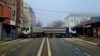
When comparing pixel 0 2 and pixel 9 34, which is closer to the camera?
pixel 0 2

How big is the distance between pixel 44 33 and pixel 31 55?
54613 mm

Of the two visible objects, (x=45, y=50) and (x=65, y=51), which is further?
(x=45, y=50)

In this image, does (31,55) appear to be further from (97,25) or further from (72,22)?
(72,22)

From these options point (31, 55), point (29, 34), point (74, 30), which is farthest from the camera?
point (74, 30)

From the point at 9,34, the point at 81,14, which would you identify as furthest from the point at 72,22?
the point at 9,34

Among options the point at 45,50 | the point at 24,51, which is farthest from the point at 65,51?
the point at 24,51

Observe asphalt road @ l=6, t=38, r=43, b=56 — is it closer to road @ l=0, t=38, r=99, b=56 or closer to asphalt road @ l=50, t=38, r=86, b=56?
road @ l=0, t=38, r=99, b=56

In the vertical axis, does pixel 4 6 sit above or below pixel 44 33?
above

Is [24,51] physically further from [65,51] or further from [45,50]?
[65,51]

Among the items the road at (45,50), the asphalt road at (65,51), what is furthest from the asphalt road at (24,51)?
the asphalt road at (65,51)

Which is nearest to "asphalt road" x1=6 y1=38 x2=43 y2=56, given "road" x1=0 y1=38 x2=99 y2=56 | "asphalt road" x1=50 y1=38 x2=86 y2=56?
"road" x1=0 y1=38 x2=99 y2=56

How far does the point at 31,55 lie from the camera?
2083 centimetres

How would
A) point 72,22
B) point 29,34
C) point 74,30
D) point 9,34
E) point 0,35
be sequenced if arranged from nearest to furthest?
point 0,35
point 9,34
point 29,34
point 74,30
point 72,22

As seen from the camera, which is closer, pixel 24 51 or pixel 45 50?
pixel 24 51
